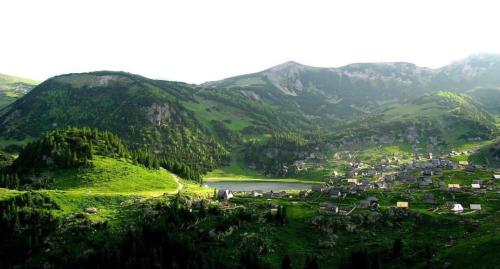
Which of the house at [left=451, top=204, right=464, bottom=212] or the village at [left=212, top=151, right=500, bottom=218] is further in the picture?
the village at [left=212, top=151, right=500, bottom=218]

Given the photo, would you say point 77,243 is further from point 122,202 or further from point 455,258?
point 455,258

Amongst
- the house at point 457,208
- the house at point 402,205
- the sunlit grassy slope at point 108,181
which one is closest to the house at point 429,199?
the house at point 457,208

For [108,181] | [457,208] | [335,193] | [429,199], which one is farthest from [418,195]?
[108,181]

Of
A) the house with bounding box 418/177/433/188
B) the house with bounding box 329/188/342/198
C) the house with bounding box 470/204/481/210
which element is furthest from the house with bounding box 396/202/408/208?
the house with bounding box 418/177/433/188

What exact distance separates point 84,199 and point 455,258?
370 ft

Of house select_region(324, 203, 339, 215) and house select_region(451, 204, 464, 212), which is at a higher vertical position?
house select_region(451, 204, 464, 212)

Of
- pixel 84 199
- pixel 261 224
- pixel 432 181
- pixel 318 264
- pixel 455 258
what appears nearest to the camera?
pixel 455 258

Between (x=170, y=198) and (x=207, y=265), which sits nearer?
(x=207, y=265)

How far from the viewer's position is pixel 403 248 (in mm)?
114125

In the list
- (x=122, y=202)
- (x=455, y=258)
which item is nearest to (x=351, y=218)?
(x=455, y=258)

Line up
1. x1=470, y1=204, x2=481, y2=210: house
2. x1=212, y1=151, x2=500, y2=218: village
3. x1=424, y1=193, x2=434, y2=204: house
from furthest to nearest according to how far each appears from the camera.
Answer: x1=424, y1=193, x2=434, y2=204: house → x1=212, y1=151, x2=500, y2=218: village → x1=470, y1=204, x2=481, y2=210: house

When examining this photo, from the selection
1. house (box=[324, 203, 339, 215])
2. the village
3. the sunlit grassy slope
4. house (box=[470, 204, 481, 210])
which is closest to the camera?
house (box=[470, 204, 481, 210])

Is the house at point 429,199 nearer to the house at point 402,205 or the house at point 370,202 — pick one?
the house at point 402,205

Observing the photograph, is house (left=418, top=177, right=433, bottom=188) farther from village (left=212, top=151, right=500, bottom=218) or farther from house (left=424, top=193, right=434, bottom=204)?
house (left=424, top=193, right=434, bottom=204)
